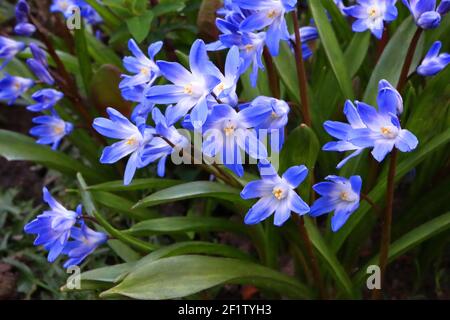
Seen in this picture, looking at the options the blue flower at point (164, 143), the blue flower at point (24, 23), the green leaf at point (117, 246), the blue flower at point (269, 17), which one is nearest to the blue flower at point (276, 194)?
the blue flower at point (164, 143)

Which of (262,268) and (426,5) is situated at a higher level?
(426,5)

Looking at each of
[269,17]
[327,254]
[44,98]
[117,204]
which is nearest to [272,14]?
[269,17]

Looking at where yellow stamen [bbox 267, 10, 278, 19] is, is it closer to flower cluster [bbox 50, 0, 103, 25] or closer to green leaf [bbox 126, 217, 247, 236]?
green leaf [bbox 126, 217, 247, 236]

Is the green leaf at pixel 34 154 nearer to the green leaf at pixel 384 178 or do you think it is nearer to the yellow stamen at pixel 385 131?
the green leaf at pixel 384 178

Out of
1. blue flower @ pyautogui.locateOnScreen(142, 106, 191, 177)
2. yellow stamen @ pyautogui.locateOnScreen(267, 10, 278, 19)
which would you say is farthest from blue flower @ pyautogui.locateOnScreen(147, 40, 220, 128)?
yellow stamen @ pyautogui.locateOnScreen(267, 10, 278, 19)

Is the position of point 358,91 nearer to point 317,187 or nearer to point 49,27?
point 317,187
